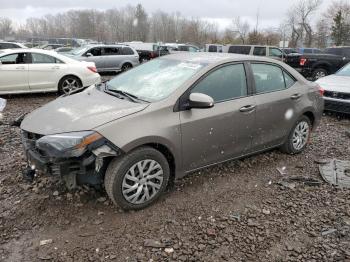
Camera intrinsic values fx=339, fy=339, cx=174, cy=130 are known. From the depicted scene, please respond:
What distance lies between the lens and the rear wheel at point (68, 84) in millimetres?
9719

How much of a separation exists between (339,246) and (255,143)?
167 cm

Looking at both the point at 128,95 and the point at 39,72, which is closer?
the point at 128,95

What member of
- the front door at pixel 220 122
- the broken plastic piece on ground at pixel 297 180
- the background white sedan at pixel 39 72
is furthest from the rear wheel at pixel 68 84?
the broken plastic piece on ground at pixel 297 180

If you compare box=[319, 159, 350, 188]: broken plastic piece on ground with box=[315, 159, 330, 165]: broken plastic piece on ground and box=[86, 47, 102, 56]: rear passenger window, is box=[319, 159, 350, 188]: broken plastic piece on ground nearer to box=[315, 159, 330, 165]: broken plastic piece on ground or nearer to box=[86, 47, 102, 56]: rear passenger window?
box=[315, 159, 330, 165]: broken plastic piece on ground

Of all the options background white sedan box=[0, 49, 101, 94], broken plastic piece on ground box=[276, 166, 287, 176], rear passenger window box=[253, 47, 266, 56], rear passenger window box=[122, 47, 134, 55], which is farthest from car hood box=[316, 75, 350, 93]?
rear passenger window box=[122, 47, 134, 55]

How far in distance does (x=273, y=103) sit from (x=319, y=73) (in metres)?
11.2

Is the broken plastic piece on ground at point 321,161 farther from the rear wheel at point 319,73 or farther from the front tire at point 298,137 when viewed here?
the rear wheel at point 319,73

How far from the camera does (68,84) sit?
9.80 meters

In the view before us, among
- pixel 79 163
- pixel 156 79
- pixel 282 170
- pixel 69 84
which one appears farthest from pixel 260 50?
pixel 79 163

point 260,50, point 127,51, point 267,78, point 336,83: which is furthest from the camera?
point 260,50

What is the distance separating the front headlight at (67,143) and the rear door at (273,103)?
2.25 meters

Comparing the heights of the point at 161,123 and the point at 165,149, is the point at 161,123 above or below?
above

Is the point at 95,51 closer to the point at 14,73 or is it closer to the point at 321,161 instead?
the point at 14,73

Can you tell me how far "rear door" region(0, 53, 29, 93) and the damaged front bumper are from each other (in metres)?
6.43
